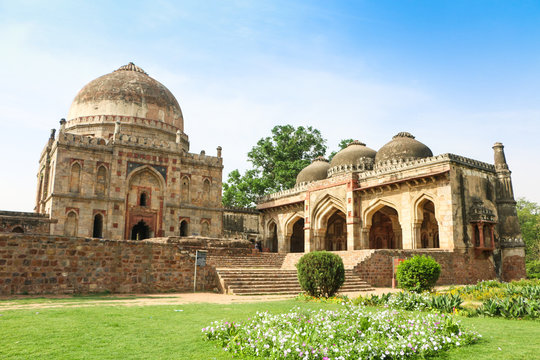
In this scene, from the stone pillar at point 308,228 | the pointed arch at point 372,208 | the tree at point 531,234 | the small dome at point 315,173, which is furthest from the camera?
the tree at point 531,234

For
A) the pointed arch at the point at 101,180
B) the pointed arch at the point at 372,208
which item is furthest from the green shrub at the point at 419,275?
the pointed arch at the point at 101,180

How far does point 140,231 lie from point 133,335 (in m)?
18.8

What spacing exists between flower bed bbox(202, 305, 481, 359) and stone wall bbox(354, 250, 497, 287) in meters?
10.1

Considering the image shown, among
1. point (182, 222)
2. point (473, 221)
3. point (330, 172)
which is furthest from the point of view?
point (330, 172)

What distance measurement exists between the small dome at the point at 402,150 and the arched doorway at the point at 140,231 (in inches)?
538

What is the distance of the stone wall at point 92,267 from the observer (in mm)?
10680

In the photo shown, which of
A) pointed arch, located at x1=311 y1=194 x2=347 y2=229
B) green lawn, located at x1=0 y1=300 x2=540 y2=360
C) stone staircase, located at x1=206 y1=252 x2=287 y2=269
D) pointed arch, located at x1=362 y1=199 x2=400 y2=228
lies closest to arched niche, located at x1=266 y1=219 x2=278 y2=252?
pointed arch, located at x1=311 y1=194 x2=347 y2=229

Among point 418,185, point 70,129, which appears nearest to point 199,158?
point 70,129

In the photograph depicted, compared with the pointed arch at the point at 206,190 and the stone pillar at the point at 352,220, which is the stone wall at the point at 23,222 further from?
the stone pillar at the point at 352,220

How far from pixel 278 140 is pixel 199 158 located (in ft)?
42.2

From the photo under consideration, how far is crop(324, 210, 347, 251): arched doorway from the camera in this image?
2817 centimetres

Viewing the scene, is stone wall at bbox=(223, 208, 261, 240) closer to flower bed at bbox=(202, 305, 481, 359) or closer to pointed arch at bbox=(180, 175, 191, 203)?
pointed arch at bbox=(180, 175, 191, 203)

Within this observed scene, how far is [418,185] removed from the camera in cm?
2023

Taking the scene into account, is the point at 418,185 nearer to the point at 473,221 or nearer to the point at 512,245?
the point at 473,221
